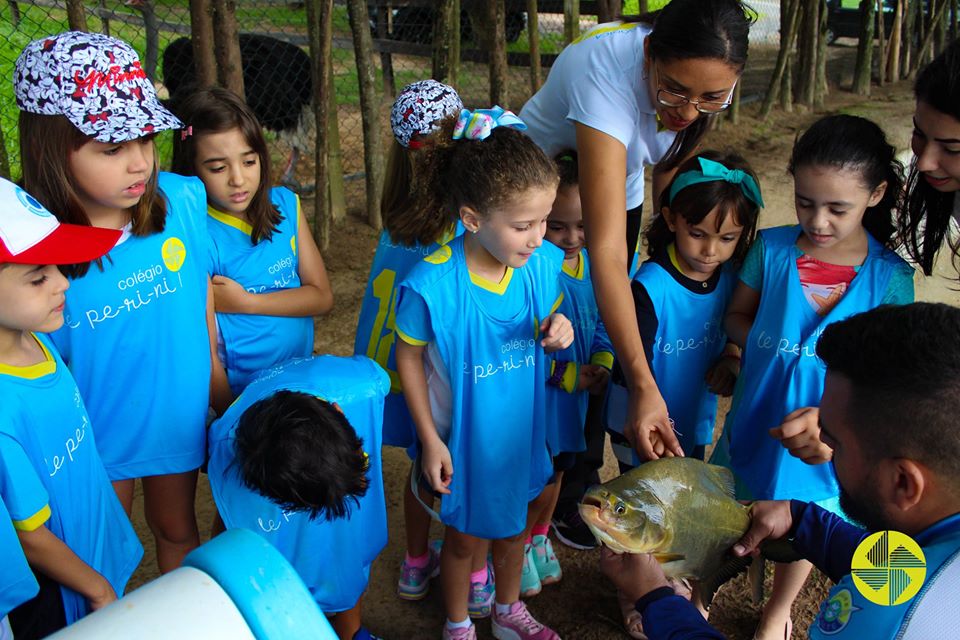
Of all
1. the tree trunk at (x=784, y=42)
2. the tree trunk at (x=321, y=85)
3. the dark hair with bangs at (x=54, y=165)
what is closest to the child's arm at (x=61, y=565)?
the dark hair with bangs at (x=54, y=165)

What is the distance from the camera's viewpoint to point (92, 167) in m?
1.95

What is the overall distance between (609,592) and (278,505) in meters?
1.34

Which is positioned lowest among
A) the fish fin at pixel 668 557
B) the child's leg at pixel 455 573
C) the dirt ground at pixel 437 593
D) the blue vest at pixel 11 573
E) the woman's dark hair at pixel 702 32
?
the dirt ground at pixel 437 593

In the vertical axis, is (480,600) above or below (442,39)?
below

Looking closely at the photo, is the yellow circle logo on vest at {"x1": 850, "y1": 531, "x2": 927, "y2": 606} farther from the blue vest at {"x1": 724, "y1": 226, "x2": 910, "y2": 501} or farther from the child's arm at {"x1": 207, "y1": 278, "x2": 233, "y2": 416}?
the child's arm at {"x1": 207, "y1": 278, "x2": 233, "y2": 416}

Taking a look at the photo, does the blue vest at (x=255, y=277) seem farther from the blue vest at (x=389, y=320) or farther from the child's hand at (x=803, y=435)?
the child's hand at (x=803, y=435)

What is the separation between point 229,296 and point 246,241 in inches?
7.6

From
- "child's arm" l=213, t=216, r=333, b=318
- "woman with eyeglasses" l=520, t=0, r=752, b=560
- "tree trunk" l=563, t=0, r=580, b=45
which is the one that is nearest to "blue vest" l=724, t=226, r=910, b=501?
"woman with eyeglasses" l=520, t=0, r=752, b=560

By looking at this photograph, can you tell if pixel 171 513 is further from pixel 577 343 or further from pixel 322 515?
pixel 577 343

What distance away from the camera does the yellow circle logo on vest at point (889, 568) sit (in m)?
1.19

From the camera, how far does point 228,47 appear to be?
398cm

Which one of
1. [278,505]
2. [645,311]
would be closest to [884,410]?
[645,311]

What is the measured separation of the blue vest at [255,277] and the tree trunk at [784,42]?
6370mm

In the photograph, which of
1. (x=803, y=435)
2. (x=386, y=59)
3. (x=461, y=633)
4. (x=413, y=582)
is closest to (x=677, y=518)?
(x=803, y=435)
